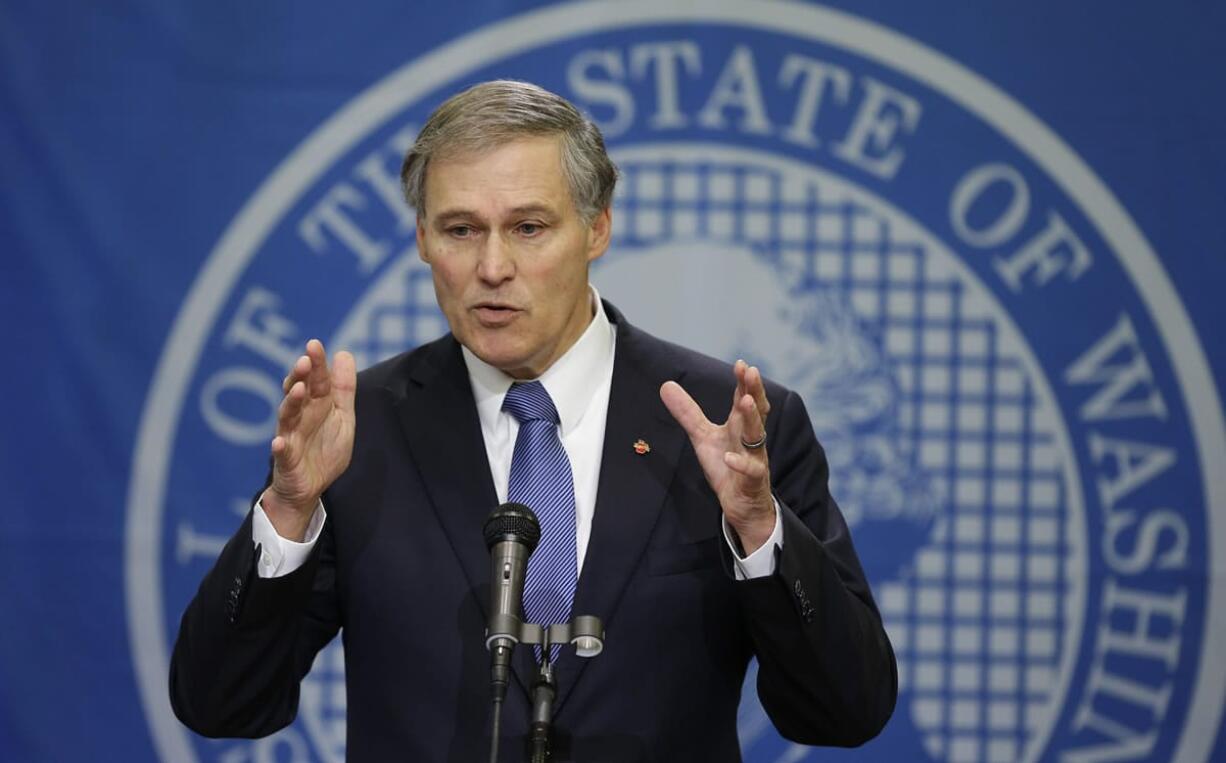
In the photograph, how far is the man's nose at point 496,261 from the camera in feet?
6.92

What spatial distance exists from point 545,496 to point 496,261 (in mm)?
335

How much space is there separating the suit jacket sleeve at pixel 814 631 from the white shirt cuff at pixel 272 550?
566mm

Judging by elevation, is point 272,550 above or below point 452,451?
below

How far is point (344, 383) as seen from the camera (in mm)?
1989

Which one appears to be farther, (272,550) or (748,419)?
(272,550)

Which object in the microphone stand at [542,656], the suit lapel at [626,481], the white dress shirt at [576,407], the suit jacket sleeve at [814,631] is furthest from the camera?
the white dress shirt at [576,407]

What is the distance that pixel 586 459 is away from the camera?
221 centimetres

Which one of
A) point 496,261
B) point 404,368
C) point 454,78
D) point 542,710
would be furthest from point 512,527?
point 454,78

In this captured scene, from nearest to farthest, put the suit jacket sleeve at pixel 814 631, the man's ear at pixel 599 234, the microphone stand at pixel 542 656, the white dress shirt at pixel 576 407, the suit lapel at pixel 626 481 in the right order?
the microphone stand at pixel 542 656
the suit jacket sleeve at pixel 814 631
the suit lapel at pixel 626 481
the white dress shirt at pixel 576 407
the man's ear at pixel 599 234

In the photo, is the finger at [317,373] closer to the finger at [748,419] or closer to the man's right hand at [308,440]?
the man's right hand at [308,440]

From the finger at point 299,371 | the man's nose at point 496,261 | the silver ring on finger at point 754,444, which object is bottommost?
the silver ring on finger at point 754,444

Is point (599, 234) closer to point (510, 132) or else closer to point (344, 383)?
point (510, 132)

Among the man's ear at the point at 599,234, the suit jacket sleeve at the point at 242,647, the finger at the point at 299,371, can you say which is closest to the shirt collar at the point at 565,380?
the man's ear at the point at 599,234

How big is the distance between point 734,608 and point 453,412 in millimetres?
500
